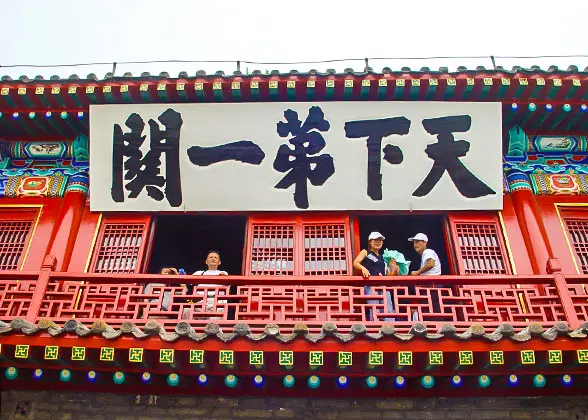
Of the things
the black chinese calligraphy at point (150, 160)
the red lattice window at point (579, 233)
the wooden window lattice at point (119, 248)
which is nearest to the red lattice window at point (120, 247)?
the wooden window lattice at point (119, 248)

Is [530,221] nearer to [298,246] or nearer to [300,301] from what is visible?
[298,246]

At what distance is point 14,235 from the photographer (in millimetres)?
8688

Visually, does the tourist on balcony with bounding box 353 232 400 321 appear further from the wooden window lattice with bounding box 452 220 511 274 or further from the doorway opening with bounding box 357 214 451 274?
the doorway opening with bounding box 357 214 451 274

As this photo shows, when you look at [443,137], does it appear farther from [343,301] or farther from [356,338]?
[356,338]

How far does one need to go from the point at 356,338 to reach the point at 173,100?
4562 mm

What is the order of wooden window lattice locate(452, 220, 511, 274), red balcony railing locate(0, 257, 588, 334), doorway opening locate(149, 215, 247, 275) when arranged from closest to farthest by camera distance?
1. red balcony railing locate(0, 257, 588, 334)
2. wooden window lattice locate(452, 220, 511, 274)
3. doorway opening locate(149, 215, 247, 275)

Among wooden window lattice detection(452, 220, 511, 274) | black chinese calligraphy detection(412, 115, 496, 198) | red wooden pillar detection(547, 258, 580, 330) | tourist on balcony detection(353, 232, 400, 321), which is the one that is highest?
black chinese calligraphy detection(412, 115, 496, 198)

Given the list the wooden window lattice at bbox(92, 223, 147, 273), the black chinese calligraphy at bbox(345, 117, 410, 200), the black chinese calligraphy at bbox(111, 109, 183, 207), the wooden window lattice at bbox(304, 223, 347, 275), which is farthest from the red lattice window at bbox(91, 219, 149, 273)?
the black chinese calligraphy at bbox(345, 117, 410, 200)

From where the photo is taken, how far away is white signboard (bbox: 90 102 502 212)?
8.42m

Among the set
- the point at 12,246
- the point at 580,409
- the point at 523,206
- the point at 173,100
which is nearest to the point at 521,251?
the point at 523,206

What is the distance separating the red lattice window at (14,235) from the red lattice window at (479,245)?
5.95 metres

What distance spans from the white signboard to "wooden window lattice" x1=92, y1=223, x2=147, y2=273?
0.32 metres

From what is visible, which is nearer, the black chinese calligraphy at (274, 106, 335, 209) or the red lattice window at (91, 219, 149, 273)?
the red lattice window at (91, 219, 149, 273)

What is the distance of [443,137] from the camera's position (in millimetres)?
8469
